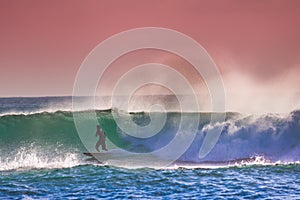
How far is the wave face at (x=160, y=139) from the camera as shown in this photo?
1353cm

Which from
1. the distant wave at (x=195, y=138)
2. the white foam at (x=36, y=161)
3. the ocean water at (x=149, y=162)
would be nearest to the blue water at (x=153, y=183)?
the ocean water at (x=149, y=162)

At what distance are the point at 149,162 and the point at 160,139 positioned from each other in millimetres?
3584

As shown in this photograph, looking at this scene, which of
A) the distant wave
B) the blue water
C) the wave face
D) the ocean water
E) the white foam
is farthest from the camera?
the distant wave

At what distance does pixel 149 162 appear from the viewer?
12711mm

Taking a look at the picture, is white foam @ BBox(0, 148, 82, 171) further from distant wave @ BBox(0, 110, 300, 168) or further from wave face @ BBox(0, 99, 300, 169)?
distant wave @ BBox(0, 110, 300, 168)

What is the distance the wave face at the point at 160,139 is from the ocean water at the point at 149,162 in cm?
3

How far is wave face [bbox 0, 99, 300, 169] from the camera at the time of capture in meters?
13.5

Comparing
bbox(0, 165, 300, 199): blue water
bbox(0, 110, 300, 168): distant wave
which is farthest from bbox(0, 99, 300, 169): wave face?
bbox(0, 165, 300, 199): blue water

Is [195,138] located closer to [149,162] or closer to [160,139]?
[160,139]

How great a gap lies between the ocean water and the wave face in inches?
1.3

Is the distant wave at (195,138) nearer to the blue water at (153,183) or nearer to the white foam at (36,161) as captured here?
the white foam at (36,161)

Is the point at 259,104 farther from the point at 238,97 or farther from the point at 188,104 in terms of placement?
the point at 188,104

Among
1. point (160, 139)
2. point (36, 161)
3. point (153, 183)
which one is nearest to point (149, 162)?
point (153, 183)

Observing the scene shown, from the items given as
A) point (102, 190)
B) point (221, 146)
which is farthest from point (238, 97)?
point (102, 190)
